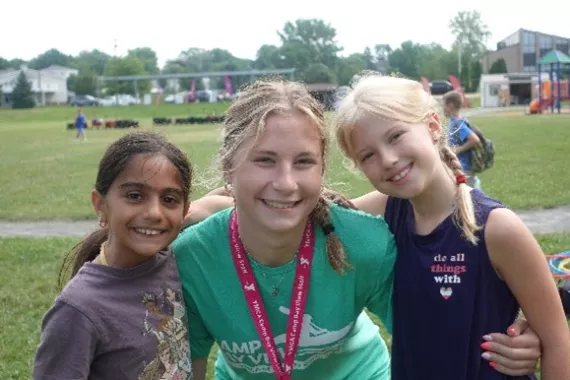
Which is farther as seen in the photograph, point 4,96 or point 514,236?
point 4,96

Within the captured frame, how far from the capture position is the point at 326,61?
11662cm

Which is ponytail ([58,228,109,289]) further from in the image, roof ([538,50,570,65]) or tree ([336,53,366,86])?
tree ([336,53,366,86])

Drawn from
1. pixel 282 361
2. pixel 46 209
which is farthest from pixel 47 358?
pixel 46 209

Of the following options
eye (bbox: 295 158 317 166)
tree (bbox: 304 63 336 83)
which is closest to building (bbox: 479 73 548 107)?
tree (bbox: 304 63 336 83)

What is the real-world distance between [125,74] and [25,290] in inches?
4342

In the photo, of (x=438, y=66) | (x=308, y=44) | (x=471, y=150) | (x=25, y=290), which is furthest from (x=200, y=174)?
(x=308, y=44)

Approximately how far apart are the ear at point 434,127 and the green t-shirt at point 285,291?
1.26 ft

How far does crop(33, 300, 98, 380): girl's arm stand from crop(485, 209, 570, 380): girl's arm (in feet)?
4.46

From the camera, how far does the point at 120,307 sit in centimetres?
234

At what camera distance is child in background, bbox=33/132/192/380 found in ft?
7.23

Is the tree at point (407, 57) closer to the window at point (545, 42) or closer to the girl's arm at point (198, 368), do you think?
the window at point (545, 42)

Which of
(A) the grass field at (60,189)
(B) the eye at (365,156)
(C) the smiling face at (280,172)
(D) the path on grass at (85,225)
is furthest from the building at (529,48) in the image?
(C) the smiling face at (280,172)

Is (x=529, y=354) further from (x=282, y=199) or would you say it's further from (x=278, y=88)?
(x=278, y=88)

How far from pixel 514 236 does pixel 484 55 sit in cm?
10879
